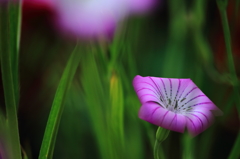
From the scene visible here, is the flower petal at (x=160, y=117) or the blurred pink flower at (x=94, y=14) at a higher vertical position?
the blurred pink flower at (x=94, y=14)

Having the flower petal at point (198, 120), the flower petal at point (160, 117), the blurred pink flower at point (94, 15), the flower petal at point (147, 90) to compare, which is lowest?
the flower petal at point (198, 120)

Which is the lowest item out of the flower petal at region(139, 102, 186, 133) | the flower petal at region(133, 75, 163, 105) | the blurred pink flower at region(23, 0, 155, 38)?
the flower petal at region(139, 102, 186, 133)

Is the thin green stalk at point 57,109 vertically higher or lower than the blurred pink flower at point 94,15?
lower
